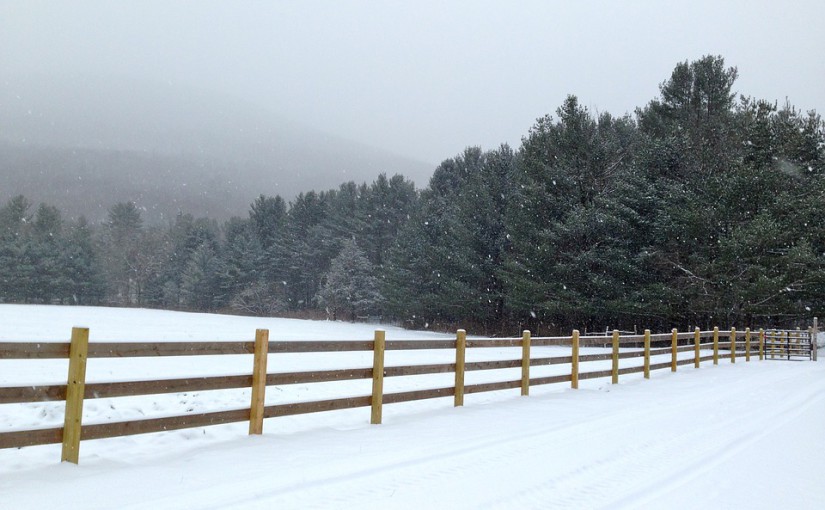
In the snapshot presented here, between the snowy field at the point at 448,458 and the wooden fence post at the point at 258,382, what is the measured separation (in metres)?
0.20

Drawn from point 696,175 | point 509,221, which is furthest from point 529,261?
point 696,175

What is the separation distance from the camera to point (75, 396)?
5539 mm

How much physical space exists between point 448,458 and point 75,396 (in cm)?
350

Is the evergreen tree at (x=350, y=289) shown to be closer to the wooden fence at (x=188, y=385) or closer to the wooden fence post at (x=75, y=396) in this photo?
the wooden fence at (x=188, y=385)

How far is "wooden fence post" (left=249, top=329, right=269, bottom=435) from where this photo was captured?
23.1 feet

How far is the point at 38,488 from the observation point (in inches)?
193

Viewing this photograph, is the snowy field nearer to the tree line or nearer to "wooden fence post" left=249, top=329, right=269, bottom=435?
"wooden fence post" left=249, top=329, right=269, bottom=435

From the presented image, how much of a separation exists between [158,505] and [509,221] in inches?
1466

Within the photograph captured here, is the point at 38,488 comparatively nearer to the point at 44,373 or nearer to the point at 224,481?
the point at 224,481

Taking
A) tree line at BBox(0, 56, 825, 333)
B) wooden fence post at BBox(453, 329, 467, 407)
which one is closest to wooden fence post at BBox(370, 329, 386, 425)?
wooden fence post at BBox(453, 329, 467, 407)

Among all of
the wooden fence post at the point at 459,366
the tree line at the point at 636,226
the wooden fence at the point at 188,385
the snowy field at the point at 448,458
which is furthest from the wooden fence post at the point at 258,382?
the tree line at the point at 636,226

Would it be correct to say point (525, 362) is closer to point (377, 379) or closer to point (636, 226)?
point (377, 379)

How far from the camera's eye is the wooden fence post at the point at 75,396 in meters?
5.52

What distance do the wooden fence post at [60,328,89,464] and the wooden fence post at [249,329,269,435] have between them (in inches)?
72.7
